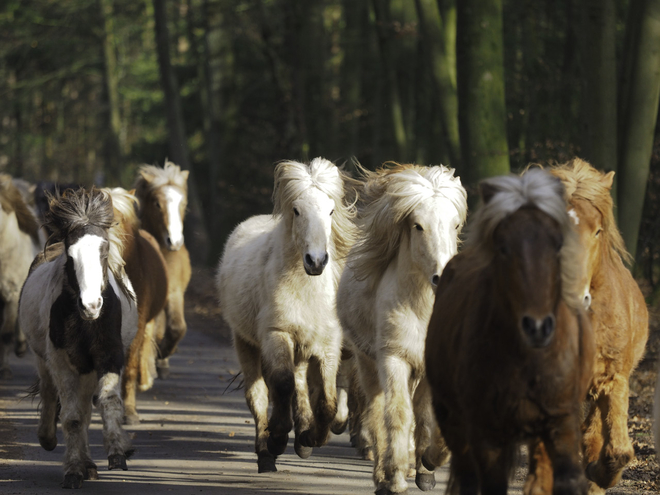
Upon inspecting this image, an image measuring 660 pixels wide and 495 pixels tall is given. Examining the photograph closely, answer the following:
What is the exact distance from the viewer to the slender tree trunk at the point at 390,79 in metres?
19.1

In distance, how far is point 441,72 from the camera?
13523 mm

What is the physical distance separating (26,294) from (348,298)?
10.0 ft

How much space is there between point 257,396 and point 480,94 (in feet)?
17.4

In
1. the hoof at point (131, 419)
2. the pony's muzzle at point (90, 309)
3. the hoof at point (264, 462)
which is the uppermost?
→ the pony's muzzle at point (90, 309)

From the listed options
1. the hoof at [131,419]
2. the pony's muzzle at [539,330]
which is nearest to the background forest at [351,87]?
the hoof at [131,419]

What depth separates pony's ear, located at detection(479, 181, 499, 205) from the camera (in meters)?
4.82

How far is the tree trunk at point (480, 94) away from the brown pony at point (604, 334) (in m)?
5.17

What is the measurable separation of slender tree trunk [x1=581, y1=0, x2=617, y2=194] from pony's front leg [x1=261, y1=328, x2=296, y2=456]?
17.5ft

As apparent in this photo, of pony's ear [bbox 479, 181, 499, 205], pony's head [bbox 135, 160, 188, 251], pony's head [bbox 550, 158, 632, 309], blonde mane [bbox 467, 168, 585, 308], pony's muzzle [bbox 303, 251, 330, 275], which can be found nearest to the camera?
blonde mane [bbox 467, 168, 585, 308]

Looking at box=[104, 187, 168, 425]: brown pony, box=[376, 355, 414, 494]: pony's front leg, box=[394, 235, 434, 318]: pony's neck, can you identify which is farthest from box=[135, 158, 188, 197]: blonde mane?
box=[376, 355, 414, 494]: pony's front leg

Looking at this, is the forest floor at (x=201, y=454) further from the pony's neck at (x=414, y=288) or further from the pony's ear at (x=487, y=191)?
the pony's ear at (x=487, y=191)

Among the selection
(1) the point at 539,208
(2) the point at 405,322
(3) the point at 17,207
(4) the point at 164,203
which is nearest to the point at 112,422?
(2) the point at 405,322

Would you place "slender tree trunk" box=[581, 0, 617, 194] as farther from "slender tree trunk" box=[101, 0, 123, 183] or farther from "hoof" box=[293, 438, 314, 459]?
"slender tree trunk" box=[101, 0, 123, 183]

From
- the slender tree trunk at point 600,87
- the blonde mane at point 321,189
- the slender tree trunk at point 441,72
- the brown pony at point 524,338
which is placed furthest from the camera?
the slender tree trunk at point 441,72
